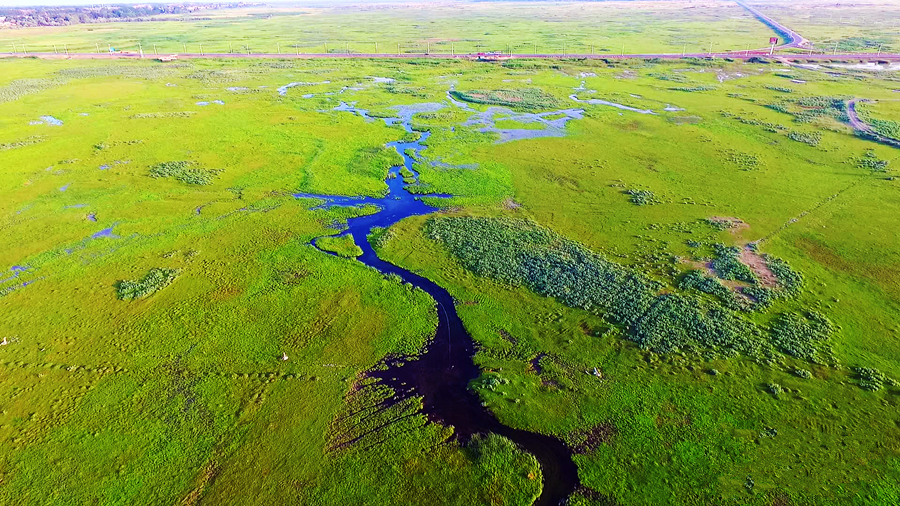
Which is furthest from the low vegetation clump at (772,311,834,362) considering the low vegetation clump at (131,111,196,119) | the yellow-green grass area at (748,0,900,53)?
the yellow-green grass area at (748,0,900,53)

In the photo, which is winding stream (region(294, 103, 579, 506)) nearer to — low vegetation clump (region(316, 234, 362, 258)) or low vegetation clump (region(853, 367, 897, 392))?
low vegetation clump (region(316, 234, 362, 258))

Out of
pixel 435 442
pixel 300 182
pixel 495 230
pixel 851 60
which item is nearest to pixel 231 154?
pixel 300 182

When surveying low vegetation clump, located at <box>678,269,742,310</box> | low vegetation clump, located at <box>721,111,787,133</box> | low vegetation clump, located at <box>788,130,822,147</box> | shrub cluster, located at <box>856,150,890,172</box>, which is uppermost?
low vegetation clump, located at <box>721,111,787,133</box>

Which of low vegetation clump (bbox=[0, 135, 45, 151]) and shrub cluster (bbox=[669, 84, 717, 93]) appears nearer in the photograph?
low vegetation clump (bbox=[0, 135, 45, 151])

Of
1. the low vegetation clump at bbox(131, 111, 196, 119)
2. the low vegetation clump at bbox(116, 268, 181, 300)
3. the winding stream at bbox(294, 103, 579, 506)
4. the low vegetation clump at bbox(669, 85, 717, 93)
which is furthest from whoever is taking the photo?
the low vegetation clump at bbox(669, 85, 717, 93)

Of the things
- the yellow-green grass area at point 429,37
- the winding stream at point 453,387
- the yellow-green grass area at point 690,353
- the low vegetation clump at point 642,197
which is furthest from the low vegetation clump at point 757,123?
the yellow-green grass area at point 429,37

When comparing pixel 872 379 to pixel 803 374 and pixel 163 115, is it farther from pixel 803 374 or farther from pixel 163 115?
pixel 163 115

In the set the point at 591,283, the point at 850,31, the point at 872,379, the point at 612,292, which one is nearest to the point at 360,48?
the point at 591,283
